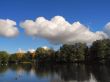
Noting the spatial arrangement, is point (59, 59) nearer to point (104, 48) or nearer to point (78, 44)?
point (78, 44)

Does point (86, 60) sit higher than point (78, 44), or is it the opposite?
point (78, 44)

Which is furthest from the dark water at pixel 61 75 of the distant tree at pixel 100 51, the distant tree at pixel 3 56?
the distant tree at pixel 3 56

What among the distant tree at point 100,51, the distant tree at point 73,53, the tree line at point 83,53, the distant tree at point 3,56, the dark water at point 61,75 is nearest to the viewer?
the dark water at point 61,75

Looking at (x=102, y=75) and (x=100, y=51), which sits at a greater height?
(x=100, y=51)

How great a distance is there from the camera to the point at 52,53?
179 metres

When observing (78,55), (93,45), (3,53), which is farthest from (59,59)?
(3,53)

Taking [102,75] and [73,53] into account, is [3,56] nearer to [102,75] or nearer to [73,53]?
[73,53]

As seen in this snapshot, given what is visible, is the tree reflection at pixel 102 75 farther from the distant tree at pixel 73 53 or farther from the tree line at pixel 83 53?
the distant tree at pixel 73 53

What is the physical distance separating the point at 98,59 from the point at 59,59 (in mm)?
27540

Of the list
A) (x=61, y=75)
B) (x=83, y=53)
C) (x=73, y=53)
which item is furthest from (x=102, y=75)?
(x=73, y=53)

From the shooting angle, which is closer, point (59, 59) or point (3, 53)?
point (59, 59)

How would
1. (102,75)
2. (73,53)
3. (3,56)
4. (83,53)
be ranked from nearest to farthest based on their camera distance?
(102,75)
(83,53)
(73,53)
(3,56)

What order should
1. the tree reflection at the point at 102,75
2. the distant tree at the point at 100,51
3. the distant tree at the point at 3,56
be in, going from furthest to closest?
the distant tree at the point at 3,56 → the distant tree at the point at 100,51 → the tree reflection at the point at 102,75

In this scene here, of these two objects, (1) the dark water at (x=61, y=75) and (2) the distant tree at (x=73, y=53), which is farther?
(2) the distant tree at (x=73, y=53)
